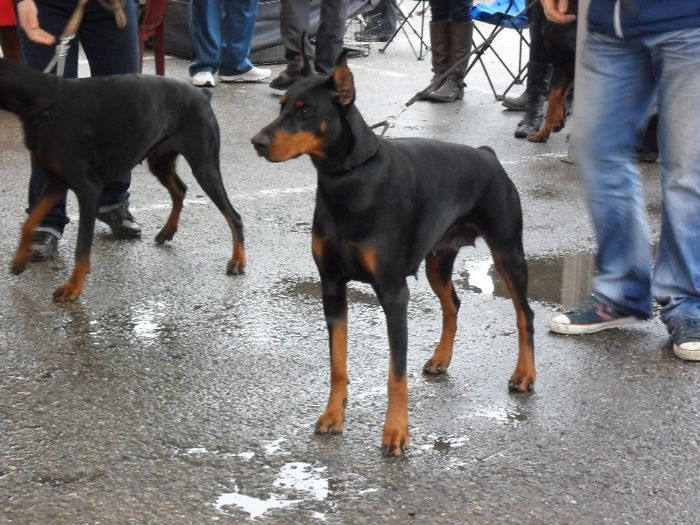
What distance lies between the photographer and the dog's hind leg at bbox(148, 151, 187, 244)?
5.45m

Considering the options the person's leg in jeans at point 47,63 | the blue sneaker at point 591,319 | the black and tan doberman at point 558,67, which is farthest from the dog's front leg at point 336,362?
the black and tan doberman at point 558,67

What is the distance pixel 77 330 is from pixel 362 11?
27.6 feet

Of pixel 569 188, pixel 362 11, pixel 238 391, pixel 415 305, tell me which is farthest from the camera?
pixel 362 11

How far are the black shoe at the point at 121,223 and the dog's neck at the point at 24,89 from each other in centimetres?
107

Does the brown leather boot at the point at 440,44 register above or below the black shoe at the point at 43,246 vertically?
above

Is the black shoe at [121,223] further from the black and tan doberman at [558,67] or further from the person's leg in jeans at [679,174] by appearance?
the black and tan doberman at [558,67]

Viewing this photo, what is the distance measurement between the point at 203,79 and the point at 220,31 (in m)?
0.55

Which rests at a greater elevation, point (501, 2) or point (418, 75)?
point (501, 2)

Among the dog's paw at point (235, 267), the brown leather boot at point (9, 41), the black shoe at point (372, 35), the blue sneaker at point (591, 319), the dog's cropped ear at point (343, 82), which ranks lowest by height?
the black shoe at point (372, 35)

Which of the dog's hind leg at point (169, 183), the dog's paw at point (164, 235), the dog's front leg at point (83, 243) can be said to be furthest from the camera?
the dog's paw at point (164, 235)

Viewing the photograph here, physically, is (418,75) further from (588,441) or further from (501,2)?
(588,441)

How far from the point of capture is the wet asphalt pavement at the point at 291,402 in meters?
3.16

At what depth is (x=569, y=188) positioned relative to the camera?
23.0ft

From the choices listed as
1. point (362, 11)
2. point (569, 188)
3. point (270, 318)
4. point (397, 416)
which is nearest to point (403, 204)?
point (397, 416)
